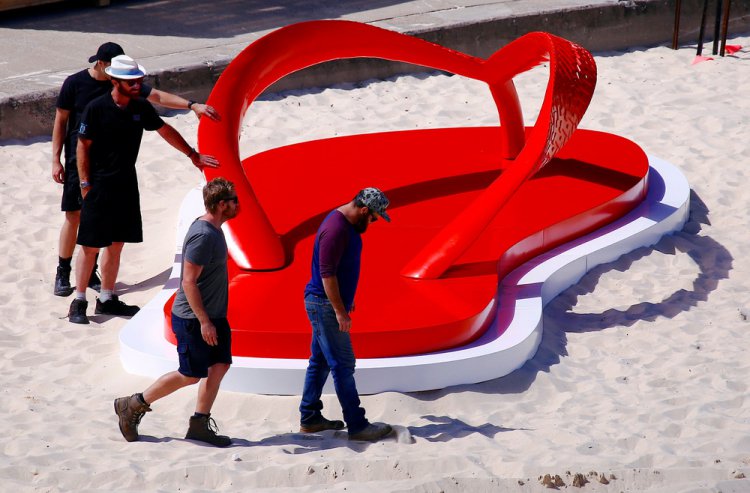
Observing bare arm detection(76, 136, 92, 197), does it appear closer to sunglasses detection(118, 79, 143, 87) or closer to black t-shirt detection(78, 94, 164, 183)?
black t-shirt detection(78, 94, 164, 183)

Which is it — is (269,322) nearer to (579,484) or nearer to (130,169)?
(130,169)

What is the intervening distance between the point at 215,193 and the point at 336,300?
30.0 inches

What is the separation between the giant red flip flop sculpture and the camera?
6.32 m

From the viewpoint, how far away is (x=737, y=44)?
43.2 feet

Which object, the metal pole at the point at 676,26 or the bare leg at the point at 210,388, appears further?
the metal pole at the point at 676,26

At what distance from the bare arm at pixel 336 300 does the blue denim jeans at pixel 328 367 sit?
10 cm

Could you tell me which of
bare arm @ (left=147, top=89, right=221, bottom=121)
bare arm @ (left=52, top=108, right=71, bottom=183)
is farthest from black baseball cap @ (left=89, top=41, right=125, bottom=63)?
bare arm @ (left=52, top=108, right=71, bottom=183)

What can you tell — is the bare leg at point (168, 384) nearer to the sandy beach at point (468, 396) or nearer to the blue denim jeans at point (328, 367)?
the sandy beach at point (468, 396)

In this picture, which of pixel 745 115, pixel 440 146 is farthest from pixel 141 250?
pixel 745 115

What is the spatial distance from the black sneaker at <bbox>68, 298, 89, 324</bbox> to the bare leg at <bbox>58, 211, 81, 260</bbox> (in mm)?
556

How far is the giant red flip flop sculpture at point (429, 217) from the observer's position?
6324mm

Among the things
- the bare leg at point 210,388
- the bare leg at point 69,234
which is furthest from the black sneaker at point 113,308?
the bare leg at point 210,388

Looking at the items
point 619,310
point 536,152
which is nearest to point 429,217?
point 536,152

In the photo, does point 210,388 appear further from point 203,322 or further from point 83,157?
point 83,157
